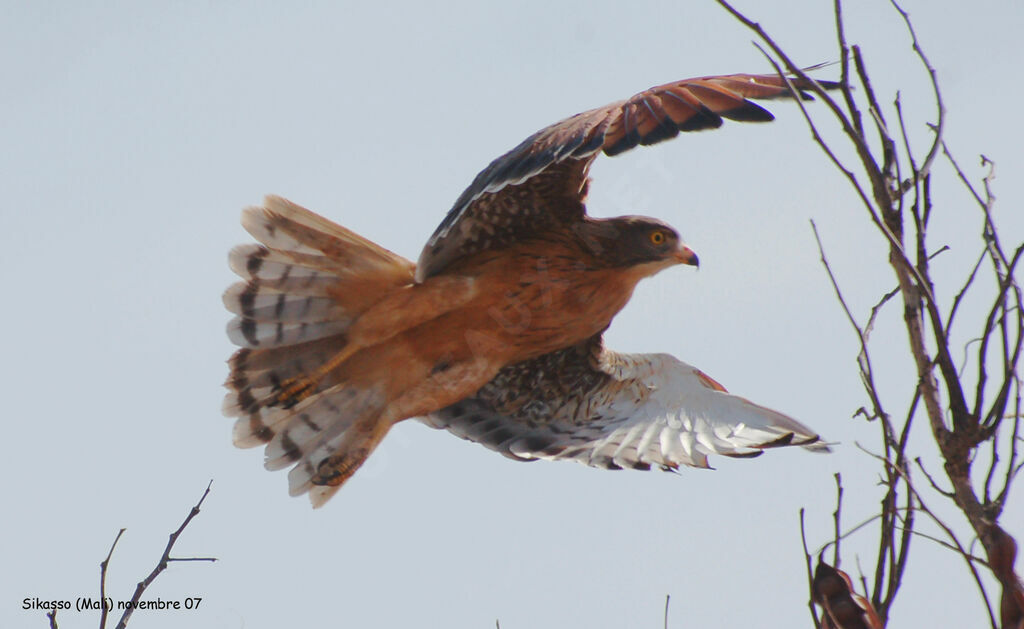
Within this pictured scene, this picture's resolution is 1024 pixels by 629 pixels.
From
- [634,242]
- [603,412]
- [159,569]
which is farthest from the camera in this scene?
[603,412]

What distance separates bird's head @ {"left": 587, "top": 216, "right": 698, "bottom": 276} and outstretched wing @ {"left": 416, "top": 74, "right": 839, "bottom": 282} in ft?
0.46

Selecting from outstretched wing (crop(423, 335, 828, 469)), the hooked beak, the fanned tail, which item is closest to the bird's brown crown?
the hooked beak

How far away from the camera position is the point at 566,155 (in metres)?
3.63

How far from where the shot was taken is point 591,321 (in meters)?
4.84

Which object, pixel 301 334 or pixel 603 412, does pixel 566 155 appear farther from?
pixel 603 412

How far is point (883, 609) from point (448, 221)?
2.43 m

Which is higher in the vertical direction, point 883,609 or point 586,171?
point 586,171

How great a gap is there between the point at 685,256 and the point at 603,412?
2.96 feet

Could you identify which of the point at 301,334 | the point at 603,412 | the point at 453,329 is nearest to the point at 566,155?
the point at 453,329

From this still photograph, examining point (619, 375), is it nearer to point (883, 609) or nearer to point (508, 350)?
point (508, 350)

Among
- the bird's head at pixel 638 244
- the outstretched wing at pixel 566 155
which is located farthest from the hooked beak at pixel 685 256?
the outstretched wing at pixel 566 155

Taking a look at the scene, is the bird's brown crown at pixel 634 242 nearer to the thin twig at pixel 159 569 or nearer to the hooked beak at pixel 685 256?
the hooked beak at pixel 685 256

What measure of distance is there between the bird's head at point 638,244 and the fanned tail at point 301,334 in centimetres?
85

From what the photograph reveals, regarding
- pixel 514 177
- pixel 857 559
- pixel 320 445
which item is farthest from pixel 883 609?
pixel 320 445
